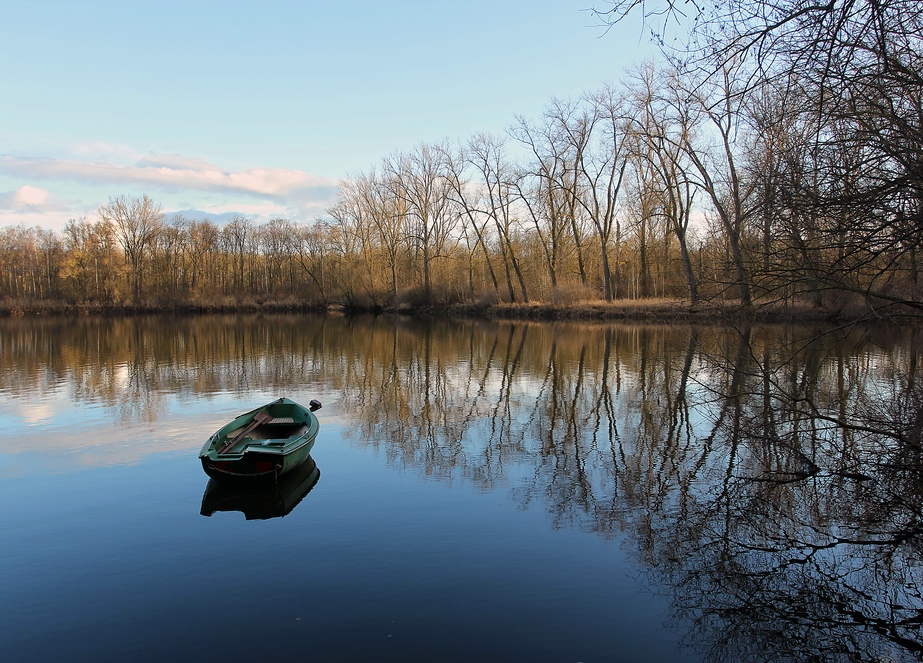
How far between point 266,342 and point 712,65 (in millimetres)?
31204

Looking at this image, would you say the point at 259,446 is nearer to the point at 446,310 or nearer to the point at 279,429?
the point at 279,429

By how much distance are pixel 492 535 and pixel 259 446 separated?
3.94 m

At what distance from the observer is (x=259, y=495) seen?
9.32 metres

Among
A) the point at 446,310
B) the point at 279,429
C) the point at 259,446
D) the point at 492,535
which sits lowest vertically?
the point at 492,535

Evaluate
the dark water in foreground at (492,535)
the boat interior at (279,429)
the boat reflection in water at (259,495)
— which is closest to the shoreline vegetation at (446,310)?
the dark water in foreground at (492,535)

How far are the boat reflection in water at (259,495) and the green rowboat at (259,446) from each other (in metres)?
0.27

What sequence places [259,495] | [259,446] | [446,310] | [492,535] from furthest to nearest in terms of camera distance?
[446,310], [259,446], [259,495], [492,535]

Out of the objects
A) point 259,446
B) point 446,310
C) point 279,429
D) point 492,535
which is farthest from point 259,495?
point 446,310

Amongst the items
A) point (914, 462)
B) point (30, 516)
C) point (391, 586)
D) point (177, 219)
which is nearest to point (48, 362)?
point (30, 516)

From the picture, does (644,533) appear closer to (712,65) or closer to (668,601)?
(668,601)

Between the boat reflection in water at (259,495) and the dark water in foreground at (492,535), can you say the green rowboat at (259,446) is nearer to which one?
the boat reflection in water at (259,495)

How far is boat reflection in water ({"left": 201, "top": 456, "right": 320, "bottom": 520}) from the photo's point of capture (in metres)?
8.72

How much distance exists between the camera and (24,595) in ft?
20.6

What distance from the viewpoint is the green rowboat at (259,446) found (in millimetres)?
9047
